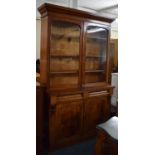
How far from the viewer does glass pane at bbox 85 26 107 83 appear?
312cm

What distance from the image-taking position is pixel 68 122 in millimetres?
2645

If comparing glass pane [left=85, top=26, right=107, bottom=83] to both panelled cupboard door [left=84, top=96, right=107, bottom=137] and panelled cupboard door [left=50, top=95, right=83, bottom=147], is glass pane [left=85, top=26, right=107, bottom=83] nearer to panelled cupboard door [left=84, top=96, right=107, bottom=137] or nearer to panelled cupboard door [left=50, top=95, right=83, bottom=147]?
panelled cupboard door [left=84, top=96, right=107, bottom=137]

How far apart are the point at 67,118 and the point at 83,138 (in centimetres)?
48

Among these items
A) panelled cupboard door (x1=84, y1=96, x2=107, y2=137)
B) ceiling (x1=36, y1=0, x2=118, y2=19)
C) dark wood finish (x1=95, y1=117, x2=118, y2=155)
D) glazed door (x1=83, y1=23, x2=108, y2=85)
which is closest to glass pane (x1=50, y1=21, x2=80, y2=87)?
glazed door (x1=83, y1=23, x2=108, y2=85)

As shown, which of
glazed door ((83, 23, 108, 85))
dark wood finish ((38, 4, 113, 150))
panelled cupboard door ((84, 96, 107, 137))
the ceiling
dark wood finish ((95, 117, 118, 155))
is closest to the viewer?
dark wood finish ((95, 117, 118, 155))

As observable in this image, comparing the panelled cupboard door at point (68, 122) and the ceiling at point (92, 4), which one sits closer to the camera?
the panelled cupboard door at point (68, 122)

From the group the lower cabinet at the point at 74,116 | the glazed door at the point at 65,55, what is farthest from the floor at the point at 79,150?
the glazed door at the point at 65,55

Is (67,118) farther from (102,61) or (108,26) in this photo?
(108,26)

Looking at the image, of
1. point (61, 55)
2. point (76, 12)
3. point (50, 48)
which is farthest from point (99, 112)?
point (76, 12)

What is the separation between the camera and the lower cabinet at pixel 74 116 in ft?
8.25

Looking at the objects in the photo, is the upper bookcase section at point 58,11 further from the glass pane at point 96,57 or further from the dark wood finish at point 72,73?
the glass pane at point 96,57

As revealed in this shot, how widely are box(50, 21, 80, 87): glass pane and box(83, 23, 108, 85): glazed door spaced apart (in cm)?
27

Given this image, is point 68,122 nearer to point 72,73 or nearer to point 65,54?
point 72,73

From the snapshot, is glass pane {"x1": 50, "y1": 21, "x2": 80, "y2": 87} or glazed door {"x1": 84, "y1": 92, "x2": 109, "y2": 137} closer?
glass pane {"x1": 50, "y1": 21, "x2": 80, "y2": 87}
